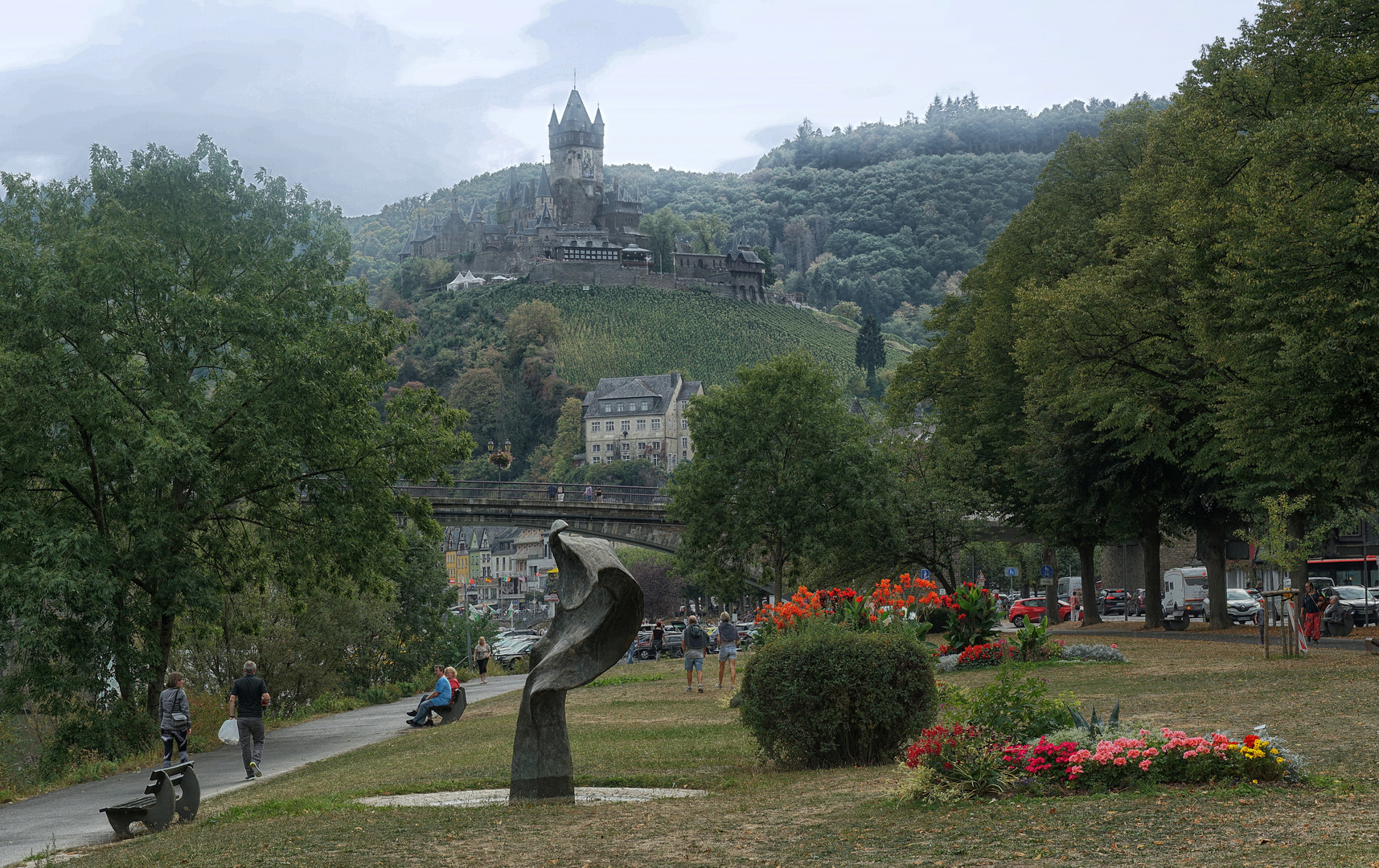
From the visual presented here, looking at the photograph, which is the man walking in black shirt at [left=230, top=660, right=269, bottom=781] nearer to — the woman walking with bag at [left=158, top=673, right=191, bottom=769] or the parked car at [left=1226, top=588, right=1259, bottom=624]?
the woman walking with bag at [left=158, top=673, right=191, bottom=769]

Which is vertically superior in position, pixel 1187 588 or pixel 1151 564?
pixel 1151 564

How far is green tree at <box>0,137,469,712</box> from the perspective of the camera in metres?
21.9

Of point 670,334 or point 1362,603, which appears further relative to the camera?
point 670,334

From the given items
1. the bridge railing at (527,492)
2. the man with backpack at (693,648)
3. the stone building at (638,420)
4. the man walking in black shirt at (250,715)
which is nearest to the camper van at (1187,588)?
the bridge railing at (527,492)

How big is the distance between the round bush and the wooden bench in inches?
223

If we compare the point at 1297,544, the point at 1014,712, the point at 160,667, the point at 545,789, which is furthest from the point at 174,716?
the point at 1297,544

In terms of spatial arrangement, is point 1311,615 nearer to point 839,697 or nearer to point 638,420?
point 839,697

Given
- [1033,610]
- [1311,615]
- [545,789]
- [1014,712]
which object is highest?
[1014,712]

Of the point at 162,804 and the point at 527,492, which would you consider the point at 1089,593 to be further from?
the point at 162,804

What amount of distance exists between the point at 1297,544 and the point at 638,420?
133 m

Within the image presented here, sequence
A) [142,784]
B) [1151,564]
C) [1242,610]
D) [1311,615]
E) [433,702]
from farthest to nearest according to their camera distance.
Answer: [1242,610]
[1151,564]
[1311,615]
[433,702]
[142,784]

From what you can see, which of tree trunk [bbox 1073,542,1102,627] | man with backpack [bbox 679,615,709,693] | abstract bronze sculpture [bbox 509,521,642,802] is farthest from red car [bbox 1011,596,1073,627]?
abstract bronze sculpture [bbox 509,521,642,802]

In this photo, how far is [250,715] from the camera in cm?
1764

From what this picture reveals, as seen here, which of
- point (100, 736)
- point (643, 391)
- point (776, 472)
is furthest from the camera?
point (643, 391)
